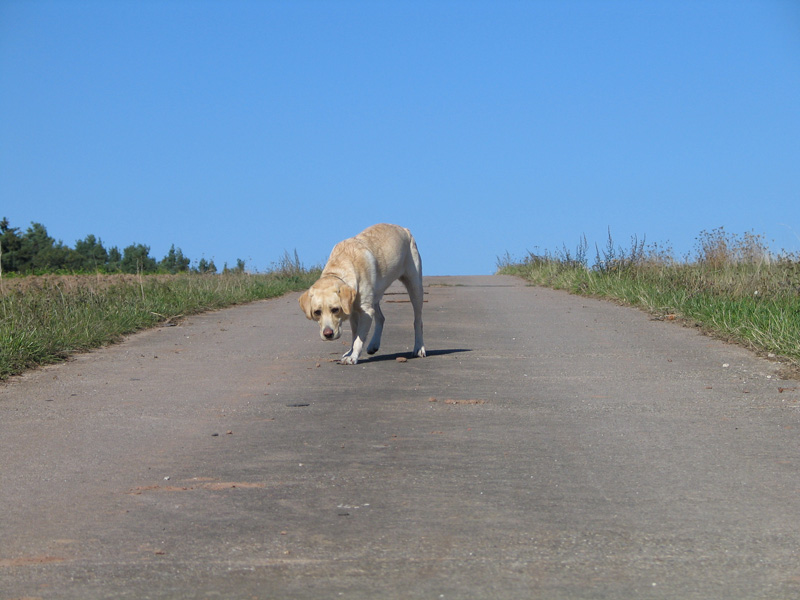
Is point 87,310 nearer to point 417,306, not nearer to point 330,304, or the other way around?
point 417,306

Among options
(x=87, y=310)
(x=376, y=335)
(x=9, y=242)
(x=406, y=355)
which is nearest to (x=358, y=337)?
(x=376, y=335)

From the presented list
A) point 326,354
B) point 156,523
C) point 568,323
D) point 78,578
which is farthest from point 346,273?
point 78,578

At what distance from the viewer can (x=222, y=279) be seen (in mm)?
20484

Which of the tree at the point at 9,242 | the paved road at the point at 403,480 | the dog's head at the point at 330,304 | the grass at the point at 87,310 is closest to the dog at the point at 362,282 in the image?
the dog's head at the point at 330,304

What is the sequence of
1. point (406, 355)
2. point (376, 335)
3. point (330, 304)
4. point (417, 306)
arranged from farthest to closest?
point (417, 306), point (406, 355), point (376, 335), point (330, 304)

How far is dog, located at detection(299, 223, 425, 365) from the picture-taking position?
886 cm

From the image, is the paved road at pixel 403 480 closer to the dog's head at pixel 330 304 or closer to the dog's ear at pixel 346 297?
the dog's head at pixel 330 304

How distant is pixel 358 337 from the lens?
30.6ft

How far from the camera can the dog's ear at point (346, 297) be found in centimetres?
882

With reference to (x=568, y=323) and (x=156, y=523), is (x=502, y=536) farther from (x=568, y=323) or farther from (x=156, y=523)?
(x=568, y=323)

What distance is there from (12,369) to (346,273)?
3.10 m

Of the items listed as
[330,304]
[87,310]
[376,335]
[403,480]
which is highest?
[87,310]

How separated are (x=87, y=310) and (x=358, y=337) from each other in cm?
460

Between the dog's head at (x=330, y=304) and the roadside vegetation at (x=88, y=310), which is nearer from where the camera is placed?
the dog's head at (x=330, y=304)
